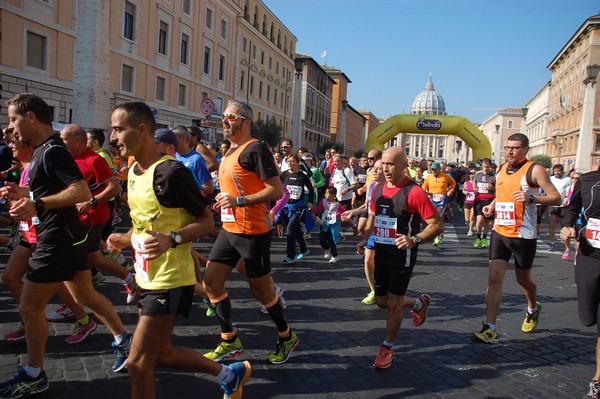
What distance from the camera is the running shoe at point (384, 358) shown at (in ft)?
13.6

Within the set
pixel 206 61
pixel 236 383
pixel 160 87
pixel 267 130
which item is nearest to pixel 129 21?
pixel 160 87

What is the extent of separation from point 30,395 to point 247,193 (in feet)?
6.93

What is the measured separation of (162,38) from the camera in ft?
105

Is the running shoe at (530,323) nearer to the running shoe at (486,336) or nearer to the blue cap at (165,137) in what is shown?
the running shoe at (486,336)

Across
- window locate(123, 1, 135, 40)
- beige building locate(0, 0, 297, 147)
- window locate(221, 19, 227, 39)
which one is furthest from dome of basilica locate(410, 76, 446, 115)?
window locate(123, 1, 135, 40)

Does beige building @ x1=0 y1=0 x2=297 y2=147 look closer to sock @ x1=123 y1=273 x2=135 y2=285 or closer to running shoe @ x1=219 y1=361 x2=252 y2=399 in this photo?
sock @ x1=123 y1=273 x2=135 y2=285

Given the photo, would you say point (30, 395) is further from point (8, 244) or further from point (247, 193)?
point (8, 244)

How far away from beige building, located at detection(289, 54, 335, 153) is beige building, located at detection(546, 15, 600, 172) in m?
32.1

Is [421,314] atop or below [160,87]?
below

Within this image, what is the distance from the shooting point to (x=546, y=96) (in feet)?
275

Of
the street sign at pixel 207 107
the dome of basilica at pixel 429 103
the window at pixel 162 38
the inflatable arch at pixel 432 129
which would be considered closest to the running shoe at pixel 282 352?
the street sign at pixel 207 107

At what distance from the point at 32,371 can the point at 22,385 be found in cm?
10

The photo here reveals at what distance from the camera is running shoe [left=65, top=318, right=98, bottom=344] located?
4.34m

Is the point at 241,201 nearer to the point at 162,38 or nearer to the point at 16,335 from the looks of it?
the point at 16,335
